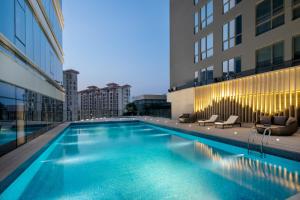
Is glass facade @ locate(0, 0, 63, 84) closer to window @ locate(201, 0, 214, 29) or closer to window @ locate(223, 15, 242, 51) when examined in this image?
window @ locate(223, 15, 242, 51)

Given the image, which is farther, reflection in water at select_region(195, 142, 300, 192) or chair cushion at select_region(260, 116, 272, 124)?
chair cushion at select_region(260, 116, 272, 124)

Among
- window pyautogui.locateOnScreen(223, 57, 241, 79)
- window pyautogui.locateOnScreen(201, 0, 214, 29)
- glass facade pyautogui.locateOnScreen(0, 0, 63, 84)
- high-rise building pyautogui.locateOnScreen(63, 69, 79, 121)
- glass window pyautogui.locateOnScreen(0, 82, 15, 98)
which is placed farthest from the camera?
high-rise building pyautogui.locateOnScreen(63, 69, 79, 121)

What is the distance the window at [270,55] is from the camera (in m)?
9.01

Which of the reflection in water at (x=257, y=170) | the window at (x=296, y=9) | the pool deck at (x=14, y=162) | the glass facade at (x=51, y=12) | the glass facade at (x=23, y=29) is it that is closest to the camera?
the pool deck at (x=14, y=162)

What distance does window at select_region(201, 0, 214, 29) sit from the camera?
46.0 ft

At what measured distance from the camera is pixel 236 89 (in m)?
10.5

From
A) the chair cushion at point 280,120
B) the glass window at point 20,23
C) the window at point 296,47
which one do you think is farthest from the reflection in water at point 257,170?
the glass window at point 20,23

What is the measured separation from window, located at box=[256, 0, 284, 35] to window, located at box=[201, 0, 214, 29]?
13.7 ft

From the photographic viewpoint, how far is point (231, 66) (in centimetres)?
1203

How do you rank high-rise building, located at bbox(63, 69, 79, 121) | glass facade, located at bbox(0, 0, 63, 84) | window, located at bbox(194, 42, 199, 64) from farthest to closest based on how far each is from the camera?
high-rise building, located at bbox(63, 69, 79, 121)
window, located at bbox(194, 42, 199, 64)
glass facade, located at bbox(0, 0, 63, 84)

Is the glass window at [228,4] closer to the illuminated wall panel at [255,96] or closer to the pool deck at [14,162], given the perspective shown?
the illuminated wall panel at [255,96]

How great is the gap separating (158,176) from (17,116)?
5.15 m

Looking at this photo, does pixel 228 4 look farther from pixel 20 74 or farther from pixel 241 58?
pixel 20 74

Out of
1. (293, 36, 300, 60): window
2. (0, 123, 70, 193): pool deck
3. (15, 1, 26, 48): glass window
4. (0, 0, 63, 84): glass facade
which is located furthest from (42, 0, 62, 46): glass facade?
(293, 36, 300, 60): window
